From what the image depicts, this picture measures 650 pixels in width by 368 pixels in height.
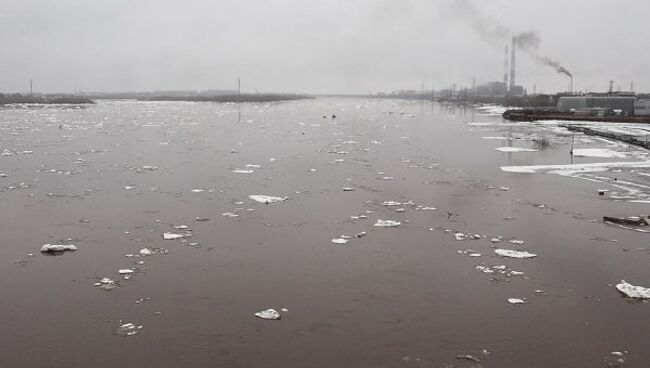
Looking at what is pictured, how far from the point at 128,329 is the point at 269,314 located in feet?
5.67

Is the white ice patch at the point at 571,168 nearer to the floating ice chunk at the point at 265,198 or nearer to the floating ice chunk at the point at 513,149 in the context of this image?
the floating ice chunk at the point at 513,149

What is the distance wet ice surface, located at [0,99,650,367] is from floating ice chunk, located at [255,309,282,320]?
132 mm

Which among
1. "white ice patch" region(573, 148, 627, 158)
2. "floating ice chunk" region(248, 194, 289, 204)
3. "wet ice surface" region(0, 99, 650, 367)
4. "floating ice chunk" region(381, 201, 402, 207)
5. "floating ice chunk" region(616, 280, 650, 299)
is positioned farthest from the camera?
"white ice patch" region(573, 148, 627, 158)

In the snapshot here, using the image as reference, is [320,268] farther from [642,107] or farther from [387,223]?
[642,107]

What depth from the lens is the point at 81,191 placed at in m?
14.8

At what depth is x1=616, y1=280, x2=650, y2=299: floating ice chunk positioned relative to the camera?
7778mm

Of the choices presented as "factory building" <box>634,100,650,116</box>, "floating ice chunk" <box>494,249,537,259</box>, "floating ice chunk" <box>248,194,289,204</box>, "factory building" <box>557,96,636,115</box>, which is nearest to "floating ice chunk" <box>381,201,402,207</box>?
"floating ice chunk" <box>248,194,289,204</box>

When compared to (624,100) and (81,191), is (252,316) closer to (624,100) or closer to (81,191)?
(81,191)

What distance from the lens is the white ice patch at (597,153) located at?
2491 centimetres

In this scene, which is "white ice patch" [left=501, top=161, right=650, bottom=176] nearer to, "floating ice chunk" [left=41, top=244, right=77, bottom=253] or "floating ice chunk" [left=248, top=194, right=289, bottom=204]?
"floating ice chunk" [left=248, top=194, right=289, bottom=204]

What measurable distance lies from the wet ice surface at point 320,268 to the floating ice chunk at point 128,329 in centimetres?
4

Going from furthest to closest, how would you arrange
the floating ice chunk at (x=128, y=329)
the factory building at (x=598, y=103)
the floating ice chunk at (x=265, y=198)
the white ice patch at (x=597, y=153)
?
the factory building at (x=598, y=103) < the white ice patch at (x=597, y=153) < the floating ice chunk at (x=265, y=198) < the floating ice chunk at (x=128, y=329)

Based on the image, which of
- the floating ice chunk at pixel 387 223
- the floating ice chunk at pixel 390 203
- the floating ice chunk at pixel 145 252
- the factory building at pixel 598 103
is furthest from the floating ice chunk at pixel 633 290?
the factory building at pixel 598 103

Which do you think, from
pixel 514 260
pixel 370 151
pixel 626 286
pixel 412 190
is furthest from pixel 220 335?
pixel 370 151
